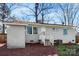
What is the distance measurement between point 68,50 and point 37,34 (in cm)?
62

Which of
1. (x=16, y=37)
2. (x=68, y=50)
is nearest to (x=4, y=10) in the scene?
(x=16, y=37)

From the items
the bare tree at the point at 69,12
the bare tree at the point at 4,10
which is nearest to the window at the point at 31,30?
the bare tree at the point at 4,10

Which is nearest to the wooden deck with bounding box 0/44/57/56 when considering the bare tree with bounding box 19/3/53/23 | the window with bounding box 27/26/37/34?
the window with bounding box 27/26/37/34

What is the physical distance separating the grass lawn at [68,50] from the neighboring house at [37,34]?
10cm

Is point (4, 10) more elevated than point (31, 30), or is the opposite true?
point (4, 10)

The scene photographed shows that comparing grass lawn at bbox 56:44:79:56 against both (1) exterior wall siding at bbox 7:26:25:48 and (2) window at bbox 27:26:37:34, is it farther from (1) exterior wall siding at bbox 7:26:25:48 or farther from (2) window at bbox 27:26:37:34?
(1) exterior wall siding at bbox 7:26:25:48

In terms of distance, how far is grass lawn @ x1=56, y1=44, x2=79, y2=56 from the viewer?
4453mm

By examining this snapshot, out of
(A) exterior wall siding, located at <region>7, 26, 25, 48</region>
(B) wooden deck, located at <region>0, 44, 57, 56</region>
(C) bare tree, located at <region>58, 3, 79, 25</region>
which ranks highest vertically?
(C) bare tree, located at <region>58, 3, 79, 25</region>

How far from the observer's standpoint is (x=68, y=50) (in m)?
4.45

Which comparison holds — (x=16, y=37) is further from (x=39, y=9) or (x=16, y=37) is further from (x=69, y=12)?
(x=69, y=12)

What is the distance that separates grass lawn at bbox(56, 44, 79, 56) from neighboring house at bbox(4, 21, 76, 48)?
96mm

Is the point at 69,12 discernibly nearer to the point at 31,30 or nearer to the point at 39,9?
the point at 39,9

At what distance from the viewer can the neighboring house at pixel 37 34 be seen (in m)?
4.43

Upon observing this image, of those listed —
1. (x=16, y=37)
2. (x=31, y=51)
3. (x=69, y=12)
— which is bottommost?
(x=31, y=51)
